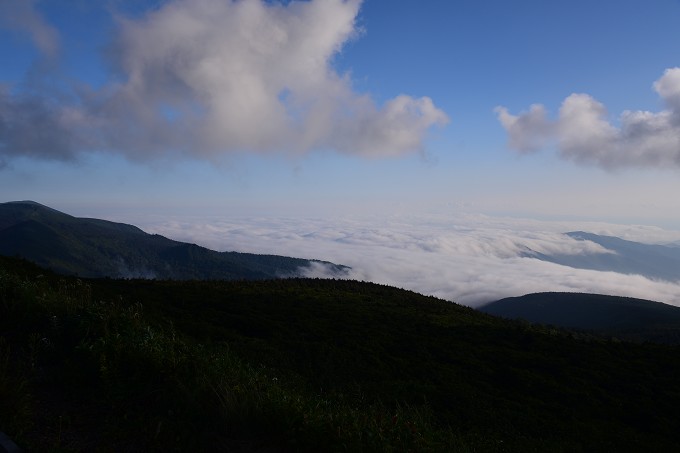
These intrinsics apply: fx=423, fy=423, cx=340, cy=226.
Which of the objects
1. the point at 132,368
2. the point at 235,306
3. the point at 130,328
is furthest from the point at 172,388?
the point at 235,306

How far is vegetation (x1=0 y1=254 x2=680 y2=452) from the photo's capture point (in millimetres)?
5410

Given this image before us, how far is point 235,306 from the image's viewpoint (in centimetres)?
2948

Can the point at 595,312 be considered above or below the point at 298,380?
above

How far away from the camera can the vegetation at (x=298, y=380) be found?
541 cm

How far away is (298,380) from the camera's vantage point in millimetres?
12266

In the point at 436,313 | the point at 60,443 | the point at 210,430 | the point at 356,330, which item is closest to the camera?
the point at 60,443

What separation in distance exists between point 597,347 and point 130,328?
1132 inches

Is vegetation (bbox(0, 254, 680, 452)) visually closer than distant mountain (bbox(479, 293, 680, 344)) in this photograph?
Yes

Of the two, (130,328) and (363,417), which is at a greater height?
(130,328)

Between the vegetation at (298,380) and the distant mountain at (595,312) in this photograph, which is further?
the distant mountain at (595,312)

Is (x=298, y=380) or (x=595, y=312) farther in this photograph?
(x=595, y=312)

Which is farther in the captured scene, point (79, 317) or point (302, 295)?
point (302, 295)

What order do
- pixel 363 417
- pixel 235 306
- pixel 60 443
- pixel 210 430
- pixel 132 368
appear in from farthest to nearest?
pixel 235 306 → pixel 132 368 → pixel 363 417 → pixel 210 430 → pixel 60 443

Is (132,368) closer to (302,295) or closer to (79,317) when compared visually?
(79,317)
